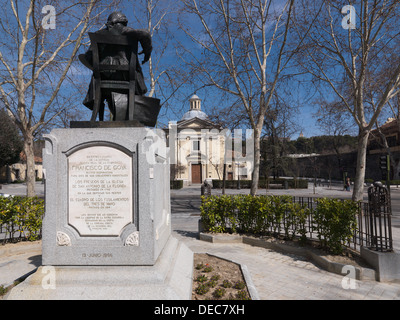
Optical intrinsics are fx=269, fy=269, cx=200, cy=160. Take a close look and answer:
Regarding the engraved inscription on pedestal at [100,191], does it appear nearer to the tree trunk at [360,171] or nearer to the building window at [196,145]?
the tree trunk at [360,171]

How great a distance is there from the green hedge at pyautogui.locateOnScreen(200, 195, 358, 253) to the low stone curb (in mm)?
320

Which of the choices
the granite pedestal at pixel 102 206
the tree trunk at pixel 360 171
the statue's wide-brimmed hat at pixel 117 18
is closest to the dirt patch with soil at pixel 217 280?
the granite pedestal at pixel 102 206

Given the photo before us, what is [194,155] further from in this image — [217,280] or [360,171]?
[217,280]

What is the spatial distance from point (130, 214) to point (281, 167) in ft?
107

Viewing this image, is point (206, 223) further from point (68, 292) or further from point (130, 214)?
point (68, 292)

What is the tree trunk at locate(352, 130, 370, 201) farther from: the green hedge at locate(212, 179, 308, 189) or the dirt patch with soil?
the green hedge at locate(212, 179, 308, 189)

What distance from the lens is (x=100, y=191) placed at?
3826mm

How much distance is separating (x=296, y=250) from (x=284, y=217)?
2.87 feet

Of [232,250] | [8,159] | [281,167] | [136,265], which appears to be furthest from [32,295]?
[8,159]

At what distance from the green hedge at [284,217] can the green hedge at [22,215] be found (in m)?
4.40

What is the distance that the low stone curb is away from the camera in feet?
15.6

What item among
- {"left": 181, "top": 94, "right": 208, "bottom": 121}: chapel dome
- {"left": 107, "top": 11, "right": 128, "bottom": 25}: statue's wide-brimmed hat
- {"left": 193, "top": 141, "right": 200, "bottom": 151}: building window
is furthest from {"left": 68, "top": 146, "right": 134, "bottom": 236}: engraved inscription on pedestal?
{"left": 181, "top": 94, "right": 208, "bottom": 121}: chapel dome

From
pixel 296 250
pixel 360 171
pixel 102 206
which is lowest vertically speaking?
pixel 296 250

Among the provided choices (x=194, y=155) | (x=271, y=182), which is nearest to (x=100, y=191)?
(x=271, y=182)
